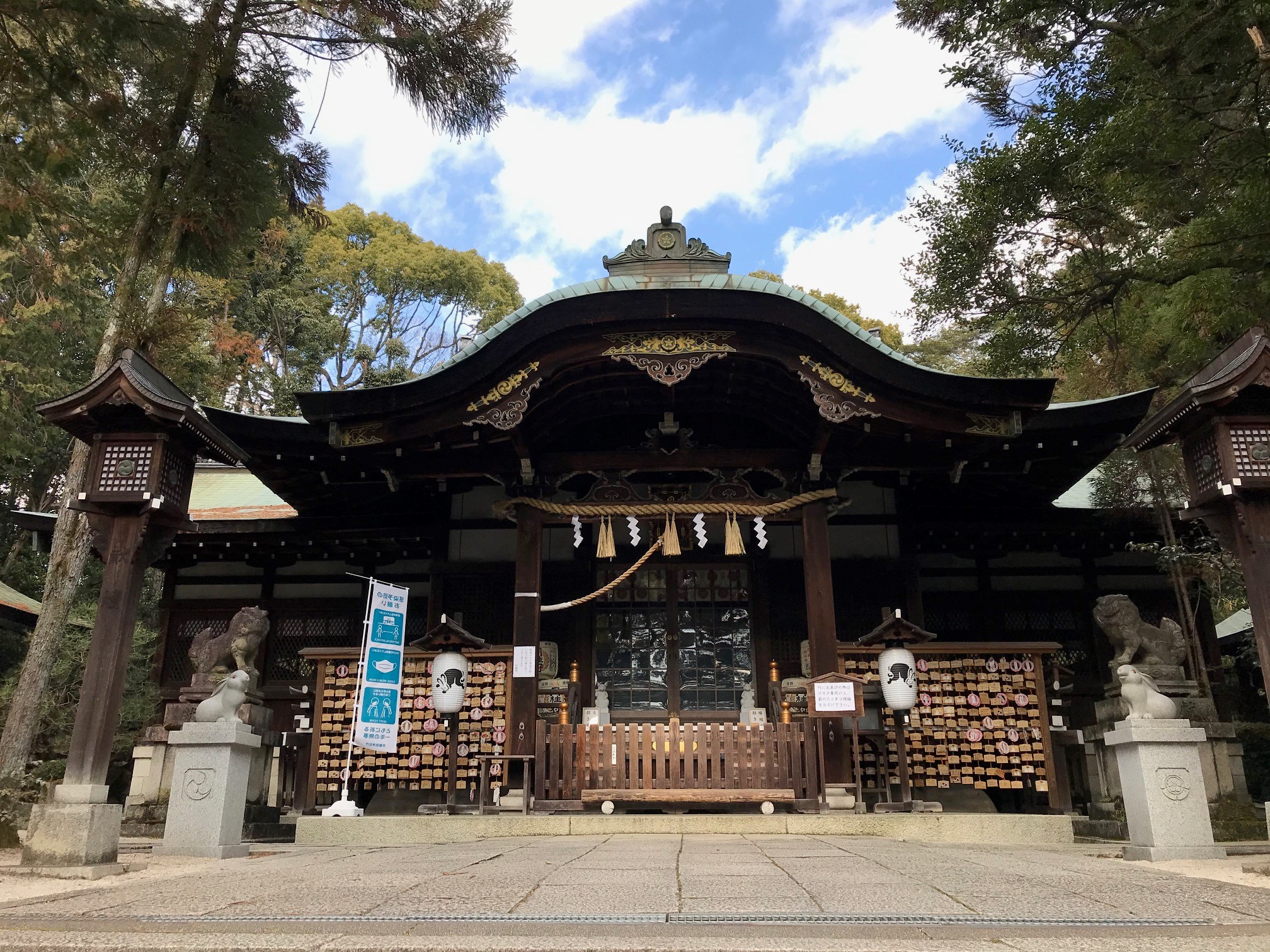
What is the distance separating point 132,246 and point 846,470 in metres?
8.08

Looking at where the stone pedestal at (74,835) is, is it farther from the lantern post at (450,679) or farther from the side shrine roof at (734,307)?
the side shrine roof at (734,307)

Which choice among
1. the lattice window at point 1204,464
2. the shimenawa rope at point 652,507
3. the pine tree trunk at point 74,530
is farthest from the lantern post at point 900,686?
the pine tree trunk at point 74,530

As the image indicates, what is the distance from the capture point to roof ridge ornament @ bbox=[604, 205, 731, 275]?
1052cm

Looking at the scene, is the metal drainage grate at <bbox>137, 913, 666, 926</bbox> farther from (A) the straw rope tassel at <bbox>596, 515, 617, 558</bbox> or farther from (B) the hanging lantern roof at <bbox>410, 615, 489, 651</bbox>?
(A) the straw rope tassel at <bbox>596, 515, 617, 558</bbox>

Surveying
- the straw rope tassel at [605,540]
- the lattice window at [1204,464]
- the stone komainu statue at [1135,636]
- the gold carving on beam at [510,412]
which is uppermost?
the gold carving on beam at [510,412]

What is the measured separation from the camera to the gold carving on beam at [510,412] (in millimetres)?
8742

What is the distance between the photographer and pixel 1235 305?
26.5ft

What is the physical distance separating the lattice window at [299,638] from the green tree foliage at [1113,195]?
387 inches

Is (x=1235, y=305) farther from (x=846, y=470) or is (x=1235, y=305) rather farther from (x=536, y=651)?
(x=536, y=651)

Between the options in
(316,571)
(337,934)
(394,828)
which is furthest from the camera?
(316,571)

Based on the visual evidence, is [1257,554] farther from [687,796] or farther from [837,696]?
[687,796]

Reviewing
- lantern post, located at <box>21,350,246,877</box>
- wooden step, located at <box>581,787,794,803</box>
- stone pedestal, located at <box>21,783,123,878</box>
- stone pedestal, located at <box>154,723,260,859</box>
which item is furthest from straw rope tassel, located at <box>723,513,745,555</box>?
stone pedestal, located at <box>21,783,123,878</box>

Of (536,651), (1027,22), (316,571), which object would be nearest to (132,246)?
(316,571)

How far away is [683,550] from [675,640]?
113 cm
